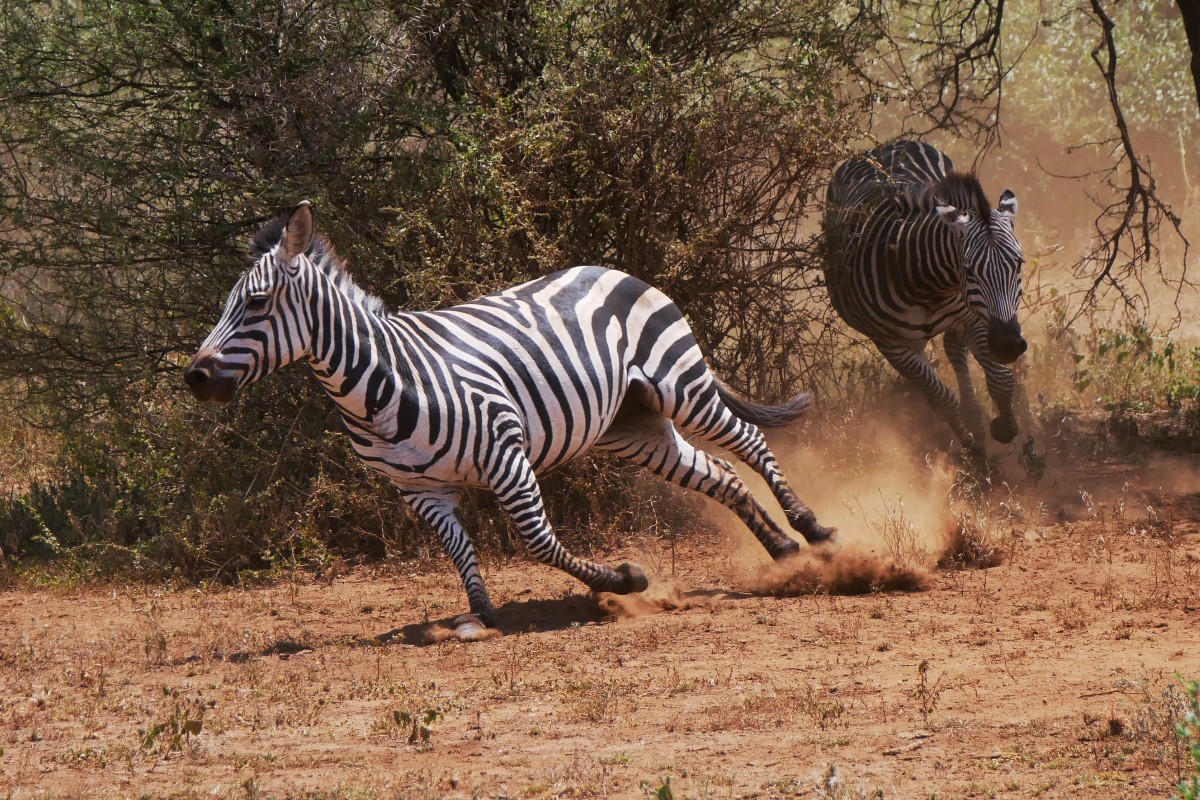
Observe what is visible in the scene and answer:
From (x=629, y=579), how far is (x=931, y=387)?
3.96 metres

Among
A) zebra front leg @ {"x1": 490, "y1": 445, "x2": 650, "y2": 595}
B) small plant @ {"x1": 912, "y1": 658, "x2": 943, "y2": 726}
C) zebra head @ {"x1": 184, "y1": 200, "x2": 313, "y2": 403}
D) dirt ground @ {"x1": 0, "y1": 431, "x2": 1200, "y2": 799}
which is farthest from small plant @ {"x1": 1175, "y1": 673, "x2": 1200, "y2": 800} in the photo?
zebra head @ {"x1": 184, "y1": 200, "x2": 313, "y2": 403}

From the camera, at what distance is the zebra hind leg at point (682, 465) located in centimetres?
739

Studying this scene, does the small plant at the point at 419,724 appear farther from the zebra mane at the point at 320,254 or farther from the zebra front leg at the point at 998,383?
the zebra front leg at the point at 998,383

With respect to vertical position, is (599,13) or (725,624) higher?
(599,13)

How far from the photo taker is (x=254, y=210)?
346 inches

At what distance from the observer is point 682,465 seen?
24.2 feet

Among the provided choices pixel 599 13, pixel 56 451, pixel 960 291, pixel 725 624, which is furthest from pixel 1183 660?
pixel 56 451

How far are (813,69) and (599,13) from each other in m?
1.48

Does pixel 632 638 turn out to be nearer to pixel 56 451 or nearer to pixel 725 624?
pixel 725 624

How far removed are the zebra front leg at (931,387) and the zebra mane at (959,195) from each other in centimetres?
112

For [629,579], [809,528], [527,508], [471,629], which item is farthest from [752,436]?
[471,629]

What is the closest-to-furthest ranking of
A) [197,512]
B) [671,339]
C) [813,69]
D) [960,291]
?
[671,339] < [197,512] < [813,69] < [960,291]

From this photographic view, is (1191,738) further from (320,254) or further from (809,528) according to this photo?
(320,254)

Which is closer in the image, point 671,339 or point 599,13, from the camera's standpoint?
point 671,339
